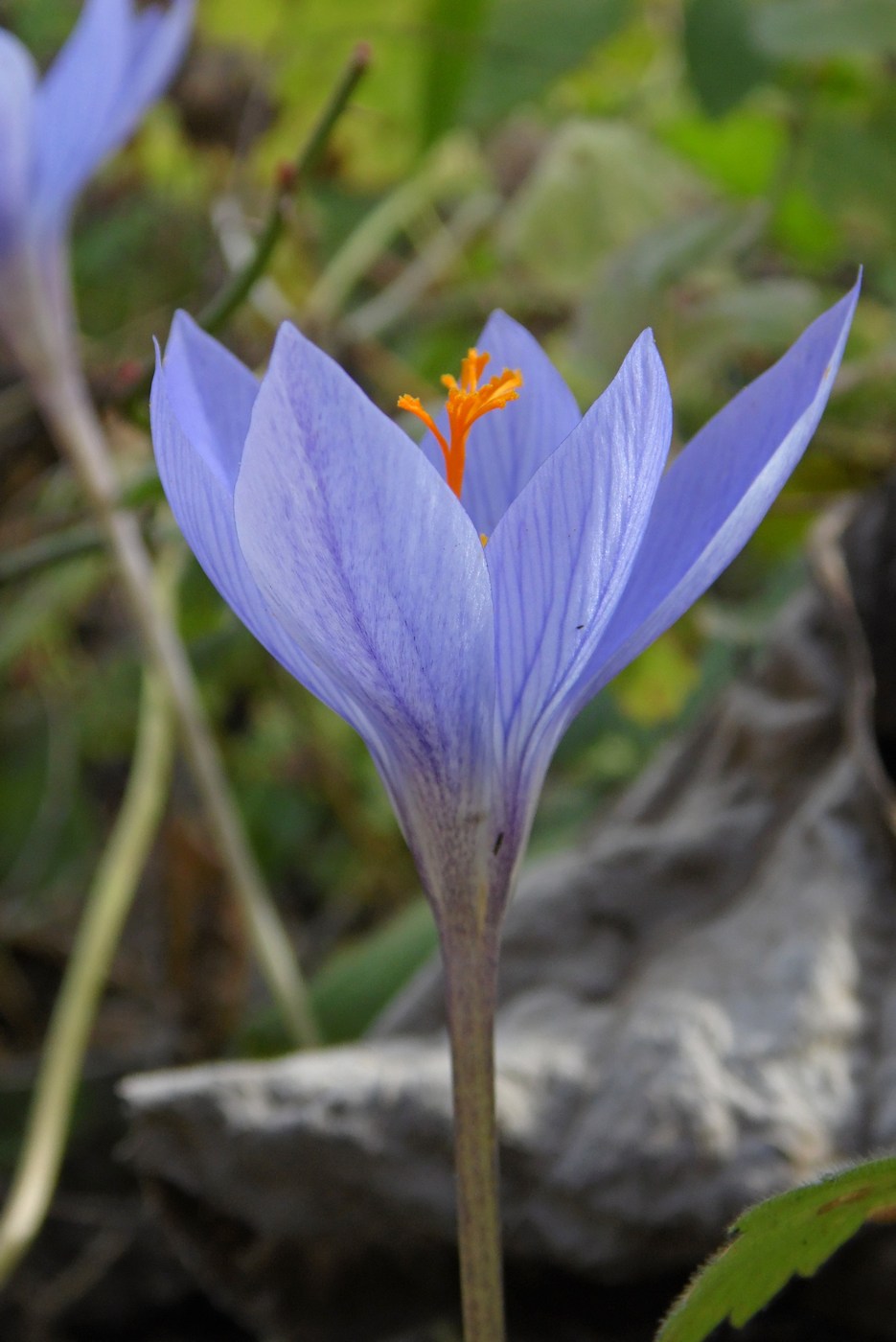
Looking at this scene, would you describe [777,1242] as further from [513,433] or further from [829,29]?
[829,29]

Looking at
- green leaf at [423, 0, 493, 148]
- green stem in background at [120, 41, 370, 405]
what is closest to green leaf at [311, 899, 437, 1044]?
green stem in background at [120, 41, 370, 405]

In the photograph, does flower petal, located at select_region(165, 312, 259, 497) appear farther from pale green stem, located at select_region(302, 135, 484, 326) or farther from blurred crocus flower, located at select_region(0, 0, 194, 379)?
pale green stem, located at select_region(302, 135, 484, 326)

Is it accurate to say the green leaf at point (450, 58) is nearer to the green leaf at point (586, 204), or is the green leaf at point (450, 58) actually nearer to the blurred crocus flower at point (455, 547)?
the green leaf at point (586, 204)

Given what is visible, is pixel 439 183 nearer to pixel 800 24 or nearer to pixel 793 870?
pixel 800 24

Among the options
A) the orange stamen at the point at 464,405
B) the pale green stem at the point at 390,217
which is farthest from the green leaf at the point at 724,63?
the orange stamen at the point at 464,405

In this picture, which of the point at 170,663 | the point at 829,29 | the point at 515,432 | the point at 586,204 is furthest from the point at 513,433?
the point at 586,204

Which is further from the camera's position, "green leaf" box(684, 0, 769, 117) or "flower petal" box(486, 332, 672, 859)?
"green leaf" box(684, 0, 769, 117)
